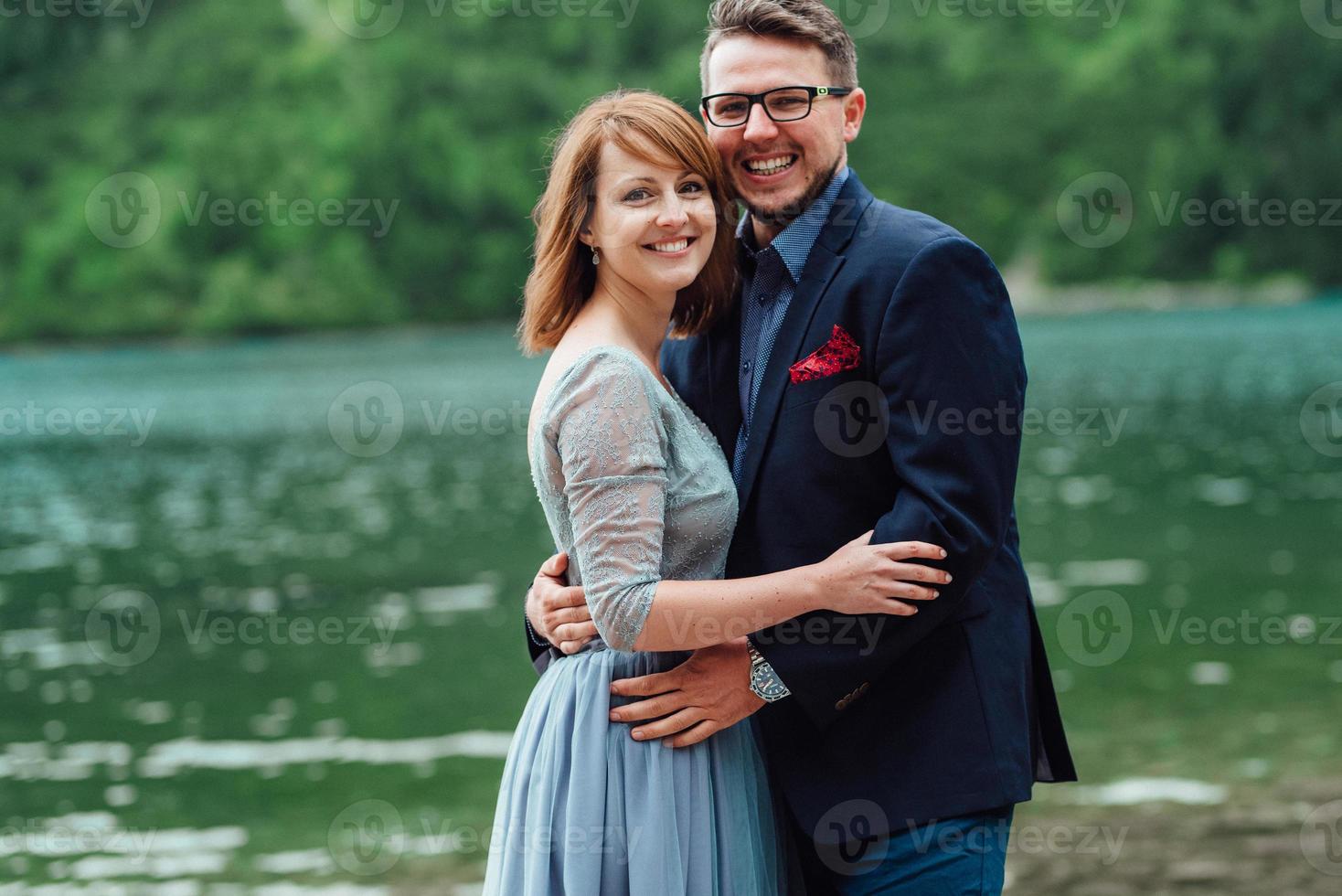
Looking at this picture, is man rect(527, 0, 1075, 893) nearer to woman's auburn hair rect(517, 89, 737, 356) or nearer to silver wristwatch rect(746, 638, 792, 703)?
silver wristwatch rect(746, 638, 792, 703)

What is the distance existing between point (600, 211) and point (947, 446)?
908 mm

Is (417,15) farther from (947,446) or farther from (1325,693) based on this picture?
(947,446)

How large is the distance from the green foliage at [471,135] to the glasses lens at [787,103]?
82.9 m

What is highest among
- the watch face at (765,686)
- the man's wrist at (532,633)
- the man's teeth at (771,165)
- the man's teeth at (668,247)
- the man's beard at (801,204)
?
the man's teeth at (771,165)

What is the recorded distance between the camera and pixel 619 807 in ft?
10.9

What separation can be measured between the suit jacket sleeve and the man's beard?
41 centimetres

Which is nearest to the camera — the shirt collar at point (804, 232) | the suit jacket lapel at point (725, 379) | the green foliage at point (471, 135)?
the shirt collar at point (804, 232)

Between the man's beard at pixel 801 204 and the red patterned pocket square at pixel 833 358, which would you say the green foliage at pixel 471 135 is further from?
the red patterned pocket square at pixel 833 358

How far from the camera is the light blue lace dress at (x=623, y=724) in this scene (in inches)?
126

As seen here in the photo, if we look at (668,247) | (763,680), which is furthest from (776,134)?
(763,680)

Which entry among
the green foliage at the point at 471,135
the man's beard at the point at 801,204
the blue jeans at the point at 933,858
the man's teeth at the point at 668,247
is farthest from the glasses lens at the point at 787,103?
the green foliage at the point at 471,135

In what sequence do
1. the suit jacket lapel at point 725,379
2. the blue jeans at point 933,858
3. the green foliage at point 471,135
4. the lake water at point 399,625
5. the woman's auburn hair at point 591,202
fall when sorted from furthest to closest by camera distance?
1. the green foliage at point 471,135
2. the lake water at point 399,625
3. the suit jacket lapel at point 725,379
4. the woman's auburn hair at point 591,202
5. the blue jeans at point 933,858

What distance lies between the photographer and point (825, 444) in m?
3.33

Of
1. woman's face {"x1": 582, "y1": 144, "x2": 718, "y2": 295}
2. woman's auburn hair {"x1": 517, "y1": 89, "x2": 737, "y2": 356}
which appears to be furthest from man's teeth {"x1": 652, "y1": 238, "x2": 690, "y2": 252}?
woman's auburn hair {"x1": 517, "y1": 89, "x2": 737, "y2": 356}
